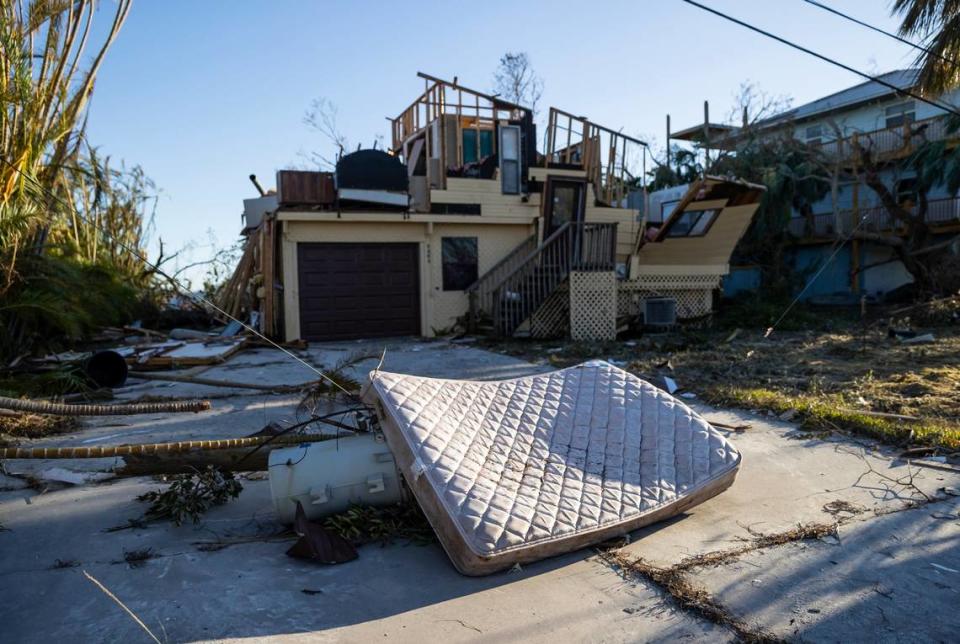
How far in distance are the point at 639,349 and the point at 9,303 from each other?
31.2 ft

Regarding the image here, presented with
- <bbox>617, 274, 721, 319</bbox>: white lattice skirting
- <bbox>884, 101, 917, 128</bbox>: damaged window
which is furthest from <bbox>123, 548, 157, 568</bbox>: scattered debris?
<bbox>884, 101, 917, 128</bbox>: damaged window

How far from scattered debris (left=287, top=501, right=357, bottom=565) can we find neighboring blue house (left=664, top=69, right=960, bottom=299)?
22.0 metres

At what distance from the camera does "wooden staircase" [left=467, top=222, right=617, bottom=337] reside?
14.2 meters

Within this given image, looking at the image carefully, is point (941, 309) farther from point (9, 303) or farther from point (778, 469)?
point (9, 303)

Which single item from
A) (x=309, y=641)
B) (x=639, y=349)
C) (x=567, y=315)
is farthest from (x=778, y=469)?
(x=567, y=315)

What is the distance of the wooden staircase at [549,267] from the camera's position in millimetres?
14180

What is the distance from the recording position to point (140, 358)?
33.6 feet

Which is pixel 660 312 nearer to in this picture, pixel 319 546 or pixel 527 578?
pixel 527 578

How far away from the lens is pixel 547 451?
11.8 ft

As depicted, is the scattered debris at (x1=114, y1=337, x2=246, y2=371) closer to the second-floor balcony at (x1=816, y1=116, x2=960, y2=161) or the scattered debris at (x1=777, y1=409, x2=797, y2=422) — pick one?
the scattered debris at (x1=777, y1=409, x2=797, y2=422)

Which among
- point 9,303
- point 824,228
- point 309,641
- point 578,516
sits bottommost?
point 309,641

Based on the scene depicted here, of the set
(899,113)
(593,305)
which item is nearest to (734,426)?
(593,305)

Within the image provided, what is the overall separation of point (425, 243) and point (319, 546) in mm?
12797

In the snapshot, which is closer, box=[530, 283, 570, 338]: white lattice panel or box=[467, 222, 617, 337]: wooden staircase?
box=[467, 222, 617, 337]: wooden staircase
